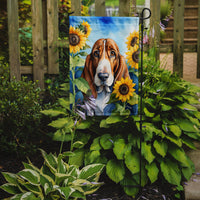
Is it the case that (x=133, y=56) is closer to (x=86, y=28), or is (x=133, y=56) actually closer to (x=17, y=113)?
(x=86, y=28)

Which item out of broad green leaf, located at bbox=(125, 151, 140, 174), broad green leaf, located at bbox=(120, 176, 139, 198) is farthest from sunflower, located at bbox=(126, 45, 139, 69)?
broad green leaf, located at bbox=(120, 176, 139, 198)

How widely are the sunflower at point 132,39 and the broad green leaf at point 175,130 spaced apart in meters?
0.83

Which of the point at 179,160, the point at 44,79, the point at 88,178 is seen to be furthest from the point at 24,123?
the point at 179,160

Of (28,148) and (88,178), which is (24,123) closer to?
(28,148)

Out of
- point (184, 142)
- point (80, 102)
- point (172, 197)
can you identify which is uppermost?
point (80, 102)

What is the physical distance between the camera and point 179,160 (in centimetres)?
268

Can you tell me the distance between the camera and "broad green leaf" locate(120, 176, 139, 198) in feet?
8.71

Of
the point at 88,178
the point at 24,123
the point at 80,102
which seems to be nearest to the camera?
the point at 88,178

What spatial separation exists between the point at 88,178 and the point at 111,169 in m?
0.29

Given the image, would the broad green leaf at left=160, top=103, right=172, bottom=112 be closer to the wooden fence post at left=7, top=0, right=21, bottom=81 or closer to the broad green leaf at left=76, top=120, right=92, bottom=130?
the broad green leaf at left=76, top=120, right=92, bottom=130

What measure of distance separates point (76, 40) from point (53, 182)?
1216 mm

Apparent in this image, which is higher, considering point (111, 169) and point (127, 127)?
point (127, 127)

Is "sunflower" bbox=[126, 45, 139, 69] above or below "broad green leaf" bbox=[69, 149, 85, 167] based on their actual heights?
above

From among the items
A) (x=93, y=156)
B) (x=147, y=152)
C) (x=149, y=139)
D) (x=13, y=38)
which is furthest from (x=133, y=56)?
(x=13, y=38)
